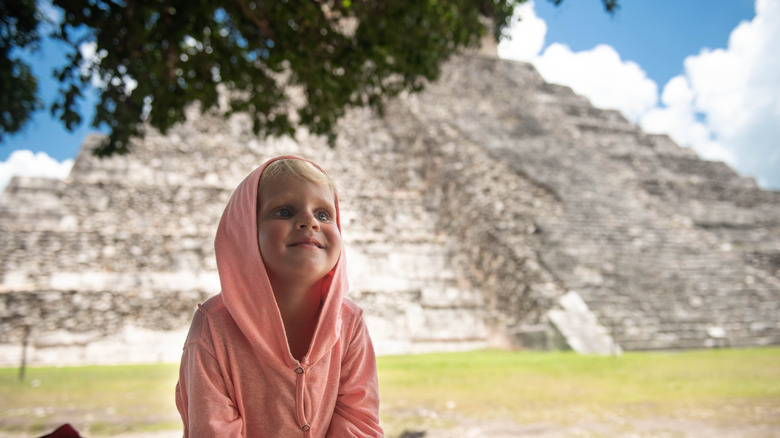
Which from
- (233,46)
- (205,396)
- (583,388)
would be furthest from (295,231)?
(583,388)

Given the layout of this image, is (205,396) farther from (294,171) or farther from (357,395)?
(294,171)

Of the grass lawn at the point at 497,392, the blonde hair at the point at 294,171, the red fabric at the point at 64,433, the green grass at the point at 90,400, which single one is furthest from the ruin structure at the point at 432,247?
the blonde hair at the point at 294,171

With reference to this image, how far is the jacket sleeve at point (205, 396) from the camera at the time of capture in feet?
3.86

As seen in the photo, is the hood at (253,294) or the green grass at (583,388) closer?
the hood at (253,294)

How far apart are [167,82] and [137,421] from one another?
101 inches

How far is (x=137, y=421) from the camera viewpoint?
3873 mm

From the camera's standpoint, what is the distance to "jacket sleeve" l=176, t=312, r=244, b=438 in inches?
46.3

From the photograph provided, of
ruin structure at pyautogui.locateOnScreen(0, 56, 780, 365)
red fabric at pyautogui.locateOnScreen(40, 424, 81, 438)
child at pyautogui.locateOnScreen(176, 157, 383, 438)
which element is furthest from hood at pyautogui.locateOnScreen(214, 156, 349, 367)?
ruin structure at pyautogui.locateOnScreen(0, 56, 780, 365)

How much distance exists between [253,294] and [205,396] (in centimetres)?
25

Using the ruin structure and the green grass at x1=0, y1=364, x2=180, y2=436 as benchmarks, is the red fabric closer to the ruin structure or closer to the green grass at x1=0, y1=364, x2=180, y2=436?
the green grass at x1=0, y1=364, x2=180, y2=436

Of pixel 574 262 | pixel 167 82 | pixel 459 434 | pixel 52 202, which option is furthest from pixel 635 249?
pixel 52 202

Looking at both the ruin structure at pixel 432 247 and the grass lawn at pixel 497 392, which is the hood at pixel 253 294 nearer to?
the grass lawn at pixel 497 392

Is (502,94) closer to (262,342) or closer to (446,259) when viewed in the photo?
(446,259)

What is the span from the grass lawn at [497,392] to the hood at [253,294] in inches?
93.5
